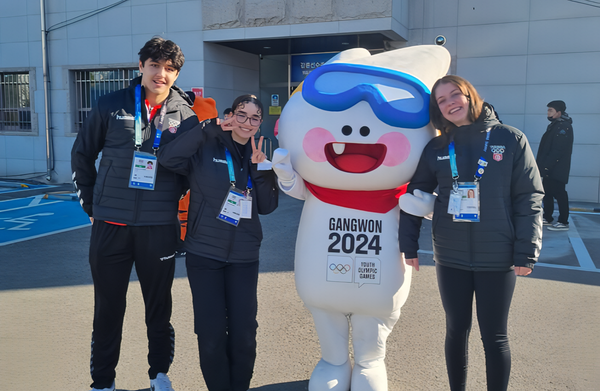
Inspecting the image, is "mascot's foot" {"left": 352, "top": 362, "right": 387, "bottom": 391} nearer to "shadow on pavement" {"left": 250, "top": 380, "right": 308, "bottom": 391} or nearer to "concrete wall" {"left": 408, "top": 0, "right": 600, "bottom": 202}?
"shadow on pavement" {"left": 250, "top": 380, "right": 308, "bottom": 391}

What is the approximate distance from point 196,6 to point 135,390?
10089 millimetres

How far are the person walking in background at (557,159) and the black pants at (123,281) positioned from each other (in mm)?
6889

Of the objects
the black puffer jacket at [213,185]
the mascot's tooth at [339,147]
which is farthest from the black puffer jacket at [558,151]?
the black puffer jacket at [213,185]

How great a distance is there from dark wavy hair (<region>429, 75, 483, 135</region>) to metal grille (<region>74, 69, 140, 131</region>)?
11280 mm

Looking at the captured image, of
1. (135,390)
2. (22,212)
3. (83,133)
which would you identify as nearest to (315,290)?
(135,390)

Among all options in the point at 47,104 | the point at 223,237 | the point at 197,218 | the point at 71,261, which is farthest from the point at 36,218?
the point at 223,237

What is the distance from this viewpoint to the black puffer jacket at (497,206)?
2.63 meters

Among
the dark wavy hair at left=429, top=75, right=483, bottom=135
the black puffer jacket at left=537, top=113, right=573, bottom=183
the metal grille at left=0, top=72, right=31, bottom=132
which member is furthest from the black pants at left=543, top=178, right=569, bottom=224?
the metal grille at left=0, top=72, right=31, bottom=132

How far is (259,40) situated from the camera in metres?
11.4

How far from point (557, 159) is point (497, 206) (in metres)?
6.27

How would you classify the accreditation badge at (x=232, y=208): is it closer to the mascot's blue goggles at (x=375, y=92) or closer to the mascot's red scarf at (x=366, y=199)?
the mascot's red scarf at (x=366, y=199)

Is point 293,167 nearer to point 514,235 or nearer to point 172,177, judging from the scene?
point 172,177

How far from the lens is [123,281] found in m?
2.97

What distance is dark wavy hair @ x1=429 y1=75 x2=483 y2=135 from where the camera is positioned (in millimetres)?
2744
